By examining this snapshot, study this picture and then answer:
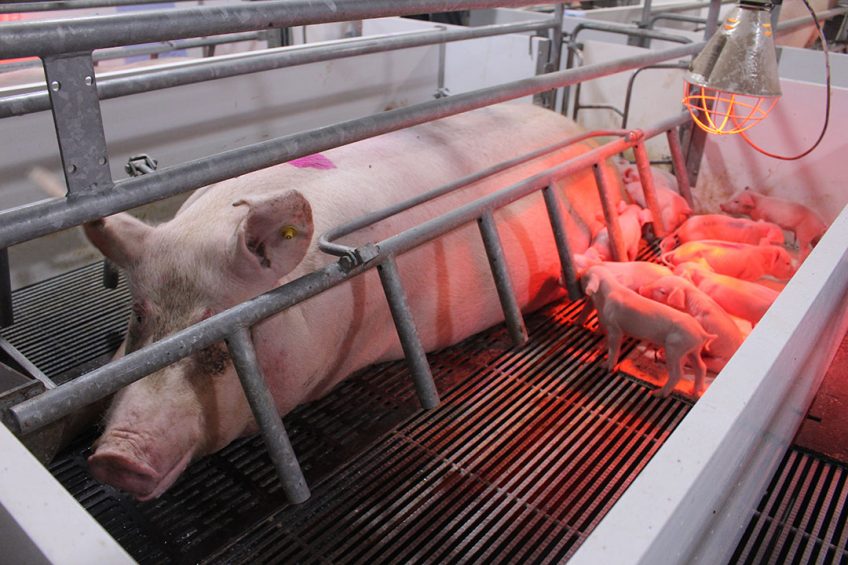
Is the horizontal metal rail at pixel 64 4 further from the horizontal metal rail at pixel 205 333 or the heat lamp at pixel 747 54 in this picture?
the heat lamp at pixel 747 54

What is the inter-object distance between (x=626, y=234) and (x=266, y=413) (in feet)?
7.17

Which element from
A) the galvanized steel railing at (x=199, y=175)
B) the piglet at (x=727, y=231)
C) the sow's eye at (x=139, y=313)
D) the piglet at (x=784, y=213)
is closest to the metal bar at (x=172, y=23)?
the galvanized steel railing at (x=199, y=175)

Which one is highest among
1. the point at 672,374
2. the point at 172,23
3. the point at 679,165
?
the point at 172,23

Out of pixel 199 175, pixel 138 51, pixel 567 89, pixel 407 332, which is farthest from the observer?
pixel 567 89

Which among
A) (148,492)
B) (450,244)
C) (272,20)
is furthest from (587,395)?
(272,20)

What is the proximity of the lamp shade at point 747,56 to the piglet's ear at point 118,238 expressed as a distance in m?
1.94

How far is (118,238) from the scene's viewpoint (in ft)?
6.87

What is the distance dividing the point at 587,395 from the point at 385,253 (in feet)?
3.14

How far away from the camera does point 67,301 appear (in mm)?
3279

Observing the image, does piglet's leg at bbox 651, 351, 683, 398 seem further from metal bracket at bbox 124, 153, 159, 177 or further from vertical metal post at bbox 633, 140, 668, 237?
metal bracket at bbox 124, 153, 159, 177

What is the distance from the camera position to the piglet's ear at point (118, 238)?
6.72 ft

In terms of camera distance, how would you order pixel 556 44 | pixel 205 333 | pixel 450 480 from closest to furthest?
pixel 205 333
pixel 450 480
pixel 556 44

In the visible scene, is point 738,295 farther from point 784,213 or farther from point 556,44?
point 556,44

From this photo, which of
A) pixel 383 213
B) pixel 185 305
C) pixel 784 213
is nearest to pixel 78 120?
pixel 185 305
